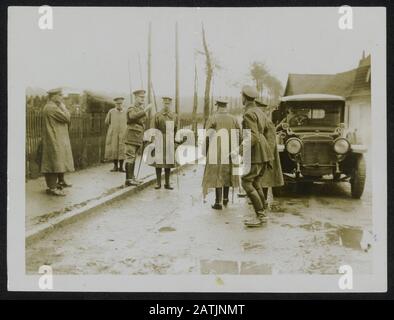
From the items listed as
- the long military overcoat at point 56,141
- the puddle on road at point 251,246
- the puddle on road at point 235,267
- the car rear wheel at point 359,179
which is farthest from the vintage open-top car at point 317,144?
the long military overcoat at point 56,141

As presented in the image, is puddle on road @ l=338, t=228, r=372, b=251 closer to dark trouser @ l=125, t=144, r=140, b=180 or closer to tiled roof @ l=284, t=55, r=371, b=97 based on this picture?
tiled roof @ l=284, t=55, r=371, b=97

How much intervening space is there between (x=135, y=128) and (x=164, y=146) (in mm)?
314

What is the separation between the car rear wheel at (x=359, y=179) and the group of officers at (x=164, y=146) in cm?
66

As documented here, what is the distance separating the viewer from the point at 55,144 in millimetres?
4695

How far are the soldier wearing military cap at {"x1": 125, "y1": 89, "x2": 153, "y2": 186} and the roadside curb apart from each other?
0.08 metres

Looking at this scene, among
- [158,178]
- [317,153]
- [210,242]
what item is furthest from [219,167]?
[317,153]

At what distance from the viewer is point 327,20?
4516 millimetres

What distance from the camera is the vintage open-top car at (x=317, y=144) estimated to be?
4703mm

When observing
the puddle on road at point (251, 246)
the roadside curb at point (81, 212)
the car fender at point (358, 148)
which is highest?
the car fender at point (358, 148)

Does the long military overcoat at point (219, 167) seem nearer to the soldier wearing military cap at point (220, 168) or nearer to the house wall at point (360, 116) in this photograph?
the soldier wearing military cap at point (220, 168)
